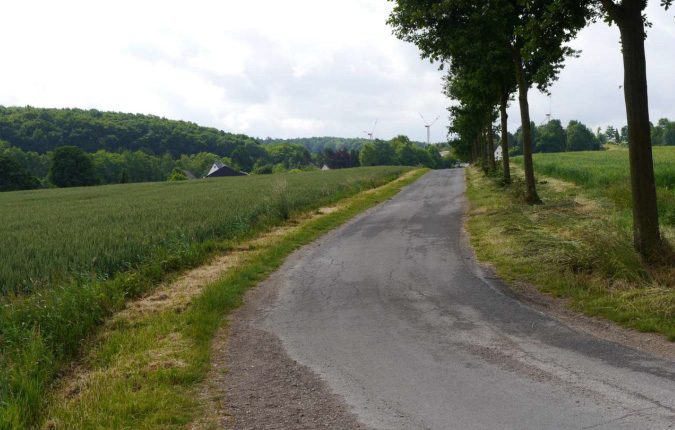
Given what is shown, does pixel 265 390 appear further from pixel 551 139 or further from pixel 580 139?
pixel 580 139

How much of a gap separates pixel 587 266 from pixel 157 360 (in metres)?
6.61

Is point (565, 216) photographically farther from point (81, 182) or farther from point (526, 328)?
point (81, 182)

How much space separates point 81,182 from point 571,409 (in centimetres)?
8819

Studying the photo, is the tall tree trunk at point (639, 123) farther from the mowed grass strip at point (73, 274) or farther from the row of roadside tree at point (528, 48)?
the mowed grass strip at point (73, 274)

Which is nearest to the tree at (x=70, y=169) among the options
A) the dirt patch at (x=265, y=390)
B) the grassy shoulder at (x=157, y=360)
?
the grassy shoulder at (x=157, y=360)

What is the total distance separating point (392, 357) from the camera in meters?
5.38

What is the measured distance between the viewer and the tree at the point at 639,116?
25.0 feet

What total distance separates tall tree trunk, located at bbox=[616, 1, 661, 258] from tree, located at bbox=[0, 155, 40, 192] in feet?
268

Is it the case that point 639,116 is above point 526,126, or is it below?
below

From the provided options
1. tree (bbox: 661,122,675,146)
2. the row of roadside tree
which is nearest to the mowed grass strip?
the row of roadside tree

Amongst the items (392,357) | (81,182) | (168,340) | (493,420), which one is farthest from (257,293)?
(81,182)

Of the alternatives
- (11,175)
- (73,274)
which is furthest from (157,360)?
(11,175)

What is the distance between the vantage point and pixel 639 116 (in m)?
7.69

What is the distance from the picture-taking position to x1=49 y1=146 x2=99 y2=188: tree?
7825 centimetres
